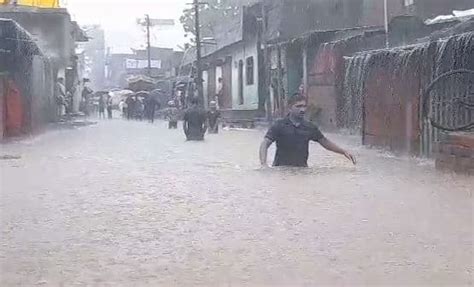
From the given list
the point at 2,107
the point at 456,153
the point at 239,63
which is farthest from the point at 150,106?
the point at 456,153

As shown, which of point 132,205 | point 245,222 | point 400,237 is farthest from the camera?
point 132,205

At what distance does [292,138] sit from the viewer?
1130cm

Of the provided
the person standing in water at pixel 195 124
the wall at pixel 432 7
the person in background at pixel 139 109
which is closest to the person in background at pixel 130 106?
the person in background at pixel 139 109

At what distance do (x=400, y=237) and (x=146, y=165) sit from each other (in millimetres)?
7941

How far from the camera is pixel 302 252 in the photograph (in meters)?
6.38

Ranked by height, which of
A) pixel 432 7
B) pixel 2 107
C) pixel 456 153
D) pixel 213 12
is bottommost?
pixel 456 153

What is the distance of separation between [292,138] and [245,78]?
87.2 feet

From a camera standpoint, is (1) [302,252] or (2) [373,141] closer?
(1) [302,252]

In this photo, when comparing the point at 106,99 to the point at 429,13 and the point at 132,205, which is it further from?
the point at 132,205

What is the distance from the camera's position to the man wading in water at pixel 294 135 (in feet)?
36.6

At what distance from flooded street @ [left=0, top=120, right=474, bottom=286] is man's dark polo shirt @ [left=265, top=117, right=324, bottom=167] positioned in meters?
0.21

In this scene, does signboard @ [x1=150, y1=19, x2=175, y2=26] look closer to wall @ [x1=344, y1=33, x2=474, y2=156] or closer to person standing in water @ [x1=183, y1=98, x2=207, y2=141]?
person standing in water @ [x1=183, y1=98, x2=207, y2=141]

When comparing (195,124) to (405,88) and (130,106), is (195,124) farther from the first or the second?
(130,106)

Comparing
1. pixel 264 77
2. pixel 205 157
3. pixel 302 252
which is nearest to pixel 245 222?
pixel 302 252
